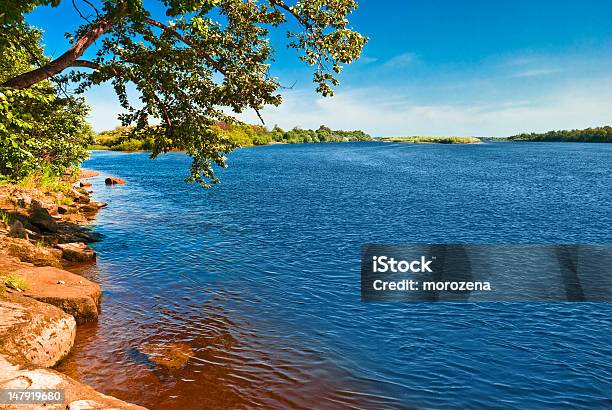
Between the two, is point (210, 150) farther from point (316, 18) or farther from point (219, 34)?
point (316, 18)

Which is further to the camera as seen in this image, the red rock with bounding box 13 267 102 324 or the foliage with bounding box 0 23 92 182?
the red rock with bounding box 13 267 102 324

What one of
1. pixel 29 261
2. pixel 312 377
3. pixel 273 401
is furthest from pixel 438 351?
pixel 29 261

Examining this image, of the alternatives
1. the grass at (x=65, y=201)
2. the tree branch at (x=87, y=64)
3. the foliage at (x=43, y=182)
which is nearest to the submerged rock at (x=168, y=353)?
the tree branch at (x=87, y=64)

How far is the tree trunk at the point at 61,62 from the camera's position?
51.9 feet

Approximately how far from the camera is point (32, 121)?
915 inches

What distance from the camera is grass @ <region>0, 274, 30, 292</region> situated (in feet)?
53.8

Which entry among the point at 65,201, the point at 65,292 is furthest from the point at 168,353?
the point at 65,201

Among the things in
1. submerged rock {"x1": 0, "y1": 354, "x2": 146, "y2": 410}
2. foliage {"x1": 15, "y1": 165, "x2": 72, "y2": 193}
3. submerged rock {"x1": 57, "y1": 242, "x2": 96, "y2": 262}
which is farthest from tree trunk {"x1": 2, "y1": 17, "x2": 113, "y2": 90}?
foliage {"x1": 15, "y1": 165, "x2": 72, "y2": 193}

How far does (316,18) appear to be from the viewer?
60.2ft

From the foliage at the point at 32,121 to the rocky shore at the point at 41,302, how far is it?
3.90 metres

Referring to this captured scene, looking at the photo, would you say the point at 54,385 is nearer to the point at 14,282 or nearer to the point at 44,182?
the point at 14,282

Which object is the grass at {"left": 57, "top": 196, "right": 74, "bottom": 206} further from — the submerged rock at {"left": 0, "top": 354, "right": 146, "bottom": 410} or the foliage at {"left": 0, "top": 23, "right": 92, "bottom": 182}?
the submerged rock at {"left": 0, "top": 354, "right": 146, "bottom": 410}

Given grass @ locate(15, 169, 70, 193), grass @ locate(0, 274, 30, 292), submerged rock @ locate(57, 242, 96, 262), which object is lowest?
submerged rock @ locate(57, 242, 96, 262)

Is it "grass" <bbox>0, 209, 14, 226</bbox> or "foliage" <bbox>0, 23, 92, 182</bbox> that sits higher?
"foliage" <bbox>0, 23, 92, 182</bbox>
